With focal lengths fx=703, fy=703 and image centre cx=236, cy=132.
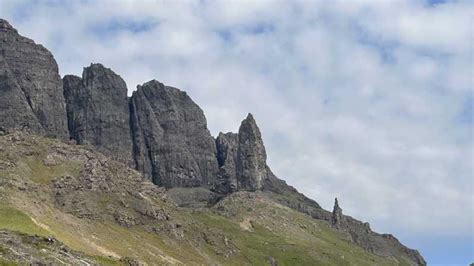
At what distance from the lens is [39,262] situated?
635 feet

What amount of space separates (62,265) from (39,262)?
709 cm

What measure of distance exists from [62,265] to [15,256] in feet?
44.2

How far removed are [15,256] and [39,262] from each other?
6616 mm

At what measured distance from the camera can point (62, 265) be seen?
19812 cm

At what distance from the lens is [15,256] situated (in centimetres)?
19162
